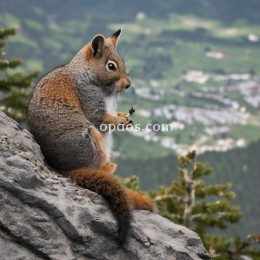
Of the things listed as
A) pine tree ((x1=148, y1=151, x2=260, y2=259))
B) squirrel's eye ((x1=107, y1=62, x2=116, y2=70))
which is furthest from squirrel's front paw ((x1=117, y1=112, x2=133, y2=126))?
pine tree ((x1=148, y1=151, x2=260, y2=259))

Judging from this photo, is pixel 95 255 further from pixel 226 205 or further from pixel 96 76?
pixel 226 205

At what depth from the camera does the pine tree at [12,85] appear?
85.7ft

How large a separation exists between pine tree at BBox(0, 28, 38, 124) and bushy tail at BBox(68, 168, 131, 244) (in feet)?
44.7

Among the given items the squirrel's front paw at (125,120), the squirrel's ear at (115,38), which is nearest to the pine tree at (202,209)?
the squirrel's ear at (115,38)

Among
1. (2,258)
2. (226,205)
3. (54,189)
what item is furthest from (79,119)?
(226,205)

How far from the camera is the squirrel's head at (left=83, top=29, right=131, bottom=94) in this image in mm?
13609

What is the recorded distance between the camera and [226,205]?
2505cm

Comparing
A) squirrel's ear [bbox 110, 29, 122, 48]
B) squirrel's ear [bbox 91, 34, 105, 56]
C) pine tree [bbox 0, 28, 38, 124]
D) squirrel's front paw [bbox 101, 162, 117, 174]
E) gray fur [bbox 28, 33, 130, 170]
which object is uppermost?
pine tree [bbox 0, 28, 38, 124]

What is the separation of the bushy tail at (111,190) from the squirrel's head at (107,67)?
252 cm

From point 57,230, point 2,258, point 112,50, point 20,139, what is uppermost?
point 112,50

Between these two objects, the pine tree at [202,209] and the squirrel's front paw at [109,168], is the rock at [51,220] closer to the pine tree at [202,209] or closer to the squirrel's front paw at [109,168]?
the squirrel's front paw at [109,168]

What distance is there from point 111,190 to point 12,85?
635 inches

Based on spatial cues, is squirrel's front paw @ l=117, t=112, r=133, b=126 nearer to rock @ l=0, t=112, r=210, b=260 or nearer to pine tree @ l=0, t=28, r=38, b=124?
rock @ l=0, t=112, r=210, b=260

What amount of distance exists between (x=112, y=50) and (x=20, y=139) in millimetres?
3444
